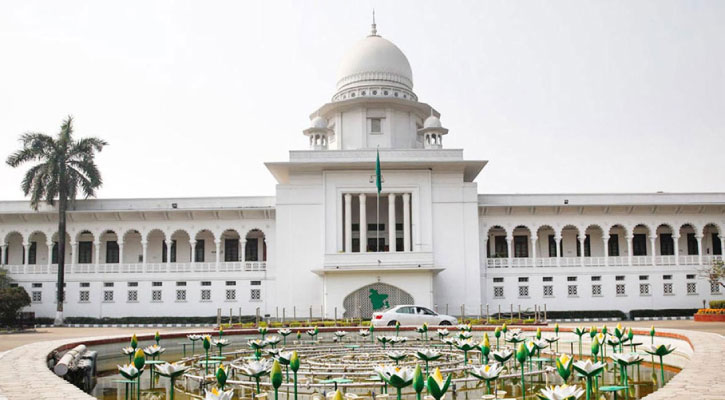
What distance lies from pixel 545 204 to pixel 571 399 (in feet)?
112

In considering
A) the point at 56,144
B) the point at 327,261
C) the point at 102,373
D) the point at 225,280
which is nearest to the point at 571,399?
the point at 102,373

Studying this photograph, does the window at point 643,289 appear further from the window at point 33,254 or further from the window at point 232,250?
the window at point 33,254

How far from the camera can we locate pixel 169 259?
40281 millimetres

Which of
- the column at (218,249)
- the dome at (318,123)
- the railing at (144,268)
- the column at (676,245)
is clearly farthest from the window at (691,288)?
the column at (218,249)

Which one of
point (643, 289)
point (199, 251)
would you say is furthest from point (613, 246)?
point (199, 251)

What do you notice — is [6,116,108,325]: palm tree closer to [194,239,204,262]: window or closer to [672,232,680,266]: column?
[194,239,204,262]: window

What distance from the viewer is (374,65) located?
43.2 m

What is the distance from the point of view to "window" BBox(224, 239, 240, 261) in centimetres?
4262

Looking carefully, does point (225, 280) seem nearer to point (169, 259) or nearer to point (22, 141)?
point (169, 259)

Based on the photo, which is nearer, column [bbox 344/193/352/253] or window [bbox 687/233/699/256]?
column [bbox 344/193/352/253]

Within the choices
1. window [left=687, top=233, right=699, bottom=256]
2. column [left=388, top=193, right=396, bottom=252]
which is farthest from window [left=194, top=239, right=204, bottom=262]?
window [left=687, top=233, right=699, bottom=256]

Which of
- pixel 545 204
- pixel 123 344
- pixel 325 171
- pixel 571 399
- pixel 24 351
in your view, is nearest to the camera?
pixel 571 399

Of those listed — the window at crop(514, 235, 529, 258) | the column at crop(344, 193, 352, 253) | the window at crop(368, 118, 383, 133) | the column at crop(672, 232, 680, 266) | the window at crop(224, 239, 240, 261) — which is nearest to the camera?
the column at crop(344, 193, 352, 253)

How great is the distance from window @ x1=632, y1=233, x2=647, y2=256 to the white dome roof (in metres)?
17.0
